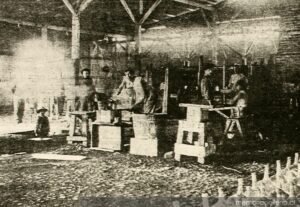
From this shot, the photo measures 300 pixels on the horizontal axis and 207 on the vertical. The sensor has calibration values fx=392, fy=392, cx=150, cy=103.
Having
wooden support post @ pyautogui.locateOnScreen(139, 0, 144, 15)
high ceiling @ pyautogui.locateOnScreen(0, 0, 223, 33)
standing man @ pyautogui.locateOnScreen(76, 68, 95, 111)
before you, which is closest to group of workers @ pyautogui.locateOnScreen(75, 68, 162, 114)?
standing man @ pyautogui.locateOnScreen(76, 68, 95, 111)

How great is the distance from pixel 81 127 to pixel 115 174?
3564 mm

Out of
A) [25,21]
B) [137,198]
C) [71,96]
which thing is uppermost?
[25,21]

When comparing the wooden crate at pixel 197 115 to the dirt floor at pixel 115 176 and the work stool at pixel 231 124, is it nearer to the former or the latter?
the dirt floor at pixel 115 176

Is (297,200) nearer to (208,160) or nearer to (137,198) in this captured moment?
(137,198)

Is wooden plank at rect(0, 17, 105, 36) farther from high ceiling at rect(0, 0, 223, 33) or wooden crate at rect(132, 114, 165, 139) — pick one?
wooden crate at rect(132, 114, 165, 139)

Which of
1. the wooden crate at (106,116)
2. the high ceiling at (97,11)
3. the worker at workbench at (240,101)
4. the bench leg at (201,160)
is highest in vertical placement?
the high ceiling at (97,11)

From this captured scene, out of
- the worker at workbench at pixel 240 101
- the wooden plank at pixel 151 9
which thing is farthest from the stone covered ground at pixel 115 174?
the wooden plank at pixel 151 9

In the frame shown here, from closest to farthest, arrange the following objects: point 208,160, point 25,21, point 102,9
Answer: point 208,160 < point 102,9 < point 25,21

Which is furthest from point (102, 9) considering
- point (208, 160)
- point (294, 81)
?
point (208, 160)

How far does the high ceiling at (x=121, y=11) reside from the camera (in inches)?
547

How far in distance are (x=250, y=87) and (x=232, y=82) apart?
208 centimetres

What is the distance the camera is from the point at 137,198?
5.04m

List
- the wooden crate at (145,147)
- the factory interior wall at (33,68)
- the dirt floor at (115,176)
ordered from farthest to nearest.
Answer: the factory interior wall at (33,68)
the wooden crate at (145,147)
the dirt floor at (115,176)

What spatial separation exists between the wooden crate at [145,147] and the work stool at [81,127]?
1.42 m
